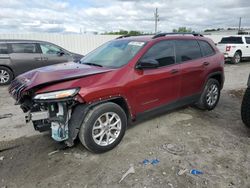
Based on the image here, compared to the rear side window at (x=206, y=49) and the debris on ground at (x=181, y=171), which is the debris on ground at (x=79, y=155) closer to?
the debris on ground at (x=181, y=171)

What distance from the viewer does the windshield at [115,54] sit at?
380 cm

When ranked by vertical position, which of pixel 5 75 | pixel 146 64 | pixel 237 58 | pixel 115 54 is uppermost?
pixel 115 54

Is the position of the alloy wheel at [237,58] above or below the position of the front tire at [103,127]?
above

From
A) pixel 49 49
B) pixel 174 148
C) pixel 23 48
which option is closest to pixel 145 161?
pixel 174 148

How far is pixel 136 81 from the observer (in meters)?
3.62

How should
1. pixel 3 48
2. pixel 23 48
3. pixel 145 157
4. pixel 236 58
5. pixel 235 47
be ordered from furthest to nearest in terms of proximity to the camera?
pixel 236 58
pixel 235 47
pixel 23 48
pixel 3 48
pixel 145 157

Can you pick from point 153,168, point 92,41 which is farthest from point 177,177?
point 92,41

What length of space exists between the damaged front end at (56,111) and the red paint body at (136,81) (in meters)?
0.09

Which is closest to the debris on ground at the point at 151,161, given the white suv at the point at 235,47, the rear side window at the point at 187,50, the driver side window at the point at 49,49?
the rear side window at the point at 187,50

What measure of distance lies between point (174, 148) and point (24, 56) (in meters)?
7.39

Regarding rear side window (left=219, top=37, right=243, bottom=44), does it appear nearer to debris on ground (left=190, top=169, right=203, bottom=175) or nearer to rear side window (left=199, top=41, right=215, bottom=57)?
rear side window (left=199, top=41, right=215, bottom=57)

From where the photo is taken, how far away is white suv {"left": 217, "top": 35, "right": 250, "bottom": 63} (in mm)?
14188

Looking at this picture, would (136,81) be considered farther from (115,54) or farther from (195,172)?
(195,172)

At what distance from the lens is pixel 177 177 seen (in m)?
2.87
